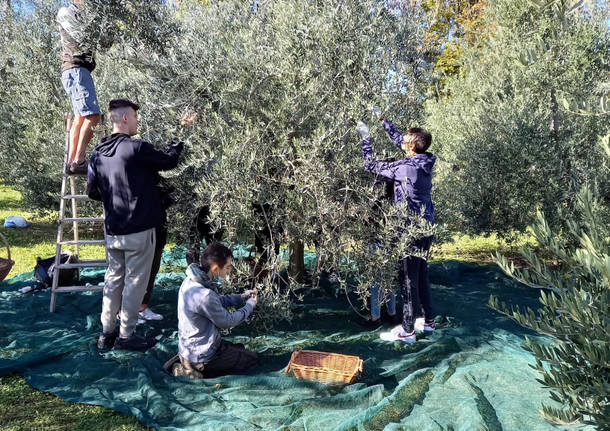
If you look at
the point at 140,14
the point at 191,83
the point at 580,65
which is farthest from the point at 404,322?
the point at 580,65

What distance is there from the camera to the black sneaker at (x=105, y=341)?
4977mm

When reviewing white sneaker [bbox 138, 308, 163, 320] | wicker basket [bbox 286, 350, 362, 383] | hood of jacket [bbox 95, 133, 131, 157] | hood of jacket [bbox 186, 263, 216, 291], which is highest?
hood of jacket [bbox 95, 133, 131, 157]

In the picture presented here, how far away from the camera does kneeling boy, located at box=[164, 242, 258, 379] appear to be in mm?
4219

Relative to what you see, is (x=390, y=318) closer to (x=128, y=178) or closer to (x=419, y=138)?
(x=419, y=138)

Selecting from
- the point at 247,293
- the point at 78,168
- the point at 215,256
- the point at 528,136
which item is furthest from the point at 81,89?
the point at 528,136

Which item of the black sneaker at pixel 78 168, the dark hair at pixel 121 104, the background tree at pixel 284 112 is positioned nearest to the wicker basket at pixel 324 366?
the background tree at pixel 284 112

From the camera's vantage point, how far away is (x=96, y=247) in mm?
11133

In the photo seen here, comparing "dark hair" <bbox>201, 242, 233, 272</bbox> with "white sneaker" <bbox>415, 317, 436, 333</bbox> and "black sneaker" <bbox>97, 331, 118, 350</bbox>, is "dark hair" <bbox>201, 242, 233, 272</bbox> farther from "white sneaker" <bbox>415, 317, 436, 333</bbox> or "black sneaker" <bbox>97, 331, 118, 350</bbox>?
"white sneaker" <bbox>415, 317, 436, 333</bbox>

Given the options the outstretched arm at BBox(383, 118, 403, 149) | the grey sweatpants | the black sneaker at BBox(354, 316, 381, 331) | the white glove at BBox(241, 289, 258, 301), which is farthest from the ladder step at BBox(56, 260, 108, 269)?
the outstretched arm at BBox(383, 118, 403, 149)

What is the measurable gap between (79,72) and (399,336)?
4.59 metres

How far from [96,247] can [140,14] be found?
291 inches

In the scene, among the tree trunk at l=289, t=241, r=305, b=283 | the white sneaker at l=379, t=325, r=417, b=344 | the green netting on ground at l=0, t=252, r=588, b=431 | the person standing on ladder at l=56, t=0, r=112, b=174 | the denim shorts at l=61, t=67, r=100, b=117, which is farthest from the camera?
the tree trunk at l=289, t=241, r=305, b=283

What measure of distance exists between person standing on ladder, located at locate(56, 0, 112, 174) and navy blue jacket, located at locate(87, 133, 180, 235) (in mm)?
981

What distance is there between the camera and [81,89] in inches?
214
